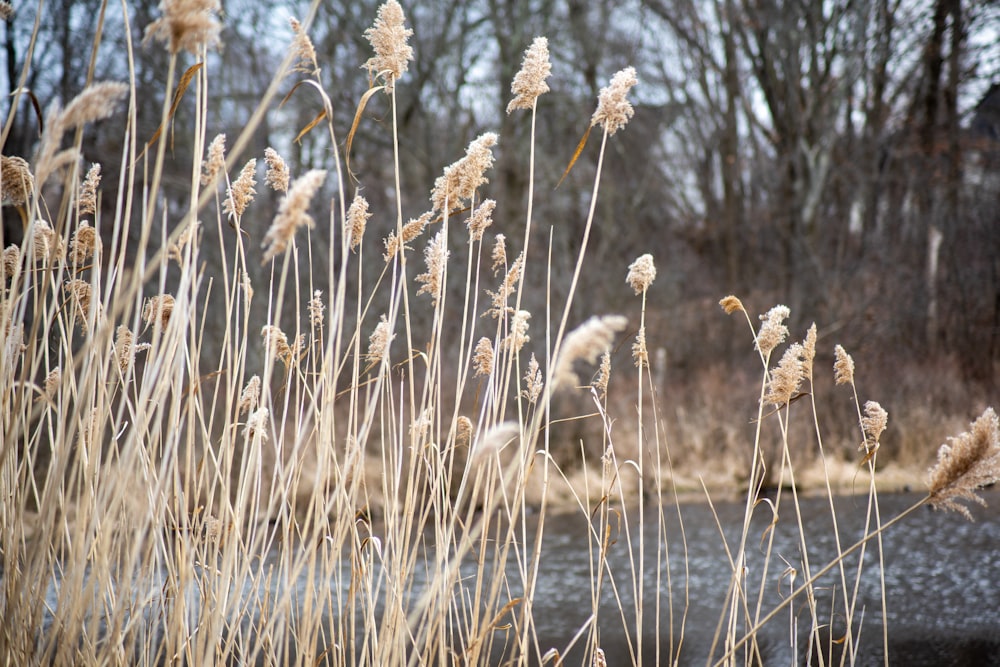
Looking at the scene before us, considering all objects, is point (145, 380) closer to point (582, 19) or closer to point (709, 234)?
point (582, 19)

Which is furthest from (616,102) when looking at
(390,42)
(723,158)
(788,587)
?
(723,158)

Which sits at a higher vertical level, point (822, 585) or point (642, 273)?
point (642, 273)

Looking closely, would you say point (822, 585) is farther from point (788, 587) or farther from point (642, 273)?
point (642, 273)

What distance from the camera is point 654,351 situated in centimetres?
951

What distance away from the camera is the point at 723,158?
36.9 feet

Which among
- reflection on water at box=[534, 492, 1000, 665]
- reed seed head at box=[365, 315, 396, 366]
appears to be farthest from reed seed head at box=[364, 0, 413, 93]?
reflection on water at box=[534, 492, 1000, 665]

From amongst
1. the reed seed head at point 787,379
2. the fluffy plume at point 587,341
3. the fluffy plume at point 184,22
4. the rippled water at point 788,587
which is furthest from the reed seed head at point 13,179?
the rippled water at point 788,587

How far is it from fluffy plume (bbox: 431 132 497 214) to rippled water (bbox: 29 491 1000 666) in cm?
173

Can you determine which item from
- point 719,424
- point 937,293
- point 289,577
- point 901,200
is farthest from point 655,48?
point 289,577

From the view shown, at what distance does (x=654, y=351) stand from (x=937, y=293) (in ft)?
9.86

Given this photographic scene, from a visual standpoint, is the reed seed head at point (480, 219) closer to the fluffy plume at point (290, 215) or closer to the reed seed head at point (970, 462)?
the fluffy plume at point (290, 215)

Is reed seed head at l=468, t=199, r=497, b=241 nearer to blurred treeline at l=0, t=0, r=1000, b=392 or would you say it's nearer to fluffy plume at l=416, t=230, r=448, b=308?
fluffy plume at l=416, t=230, r=448, b=308

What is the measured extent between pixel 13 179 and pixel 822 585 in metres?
4.50

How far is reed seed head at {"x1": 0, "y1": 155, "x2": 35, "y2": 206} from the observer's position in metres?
1.22
